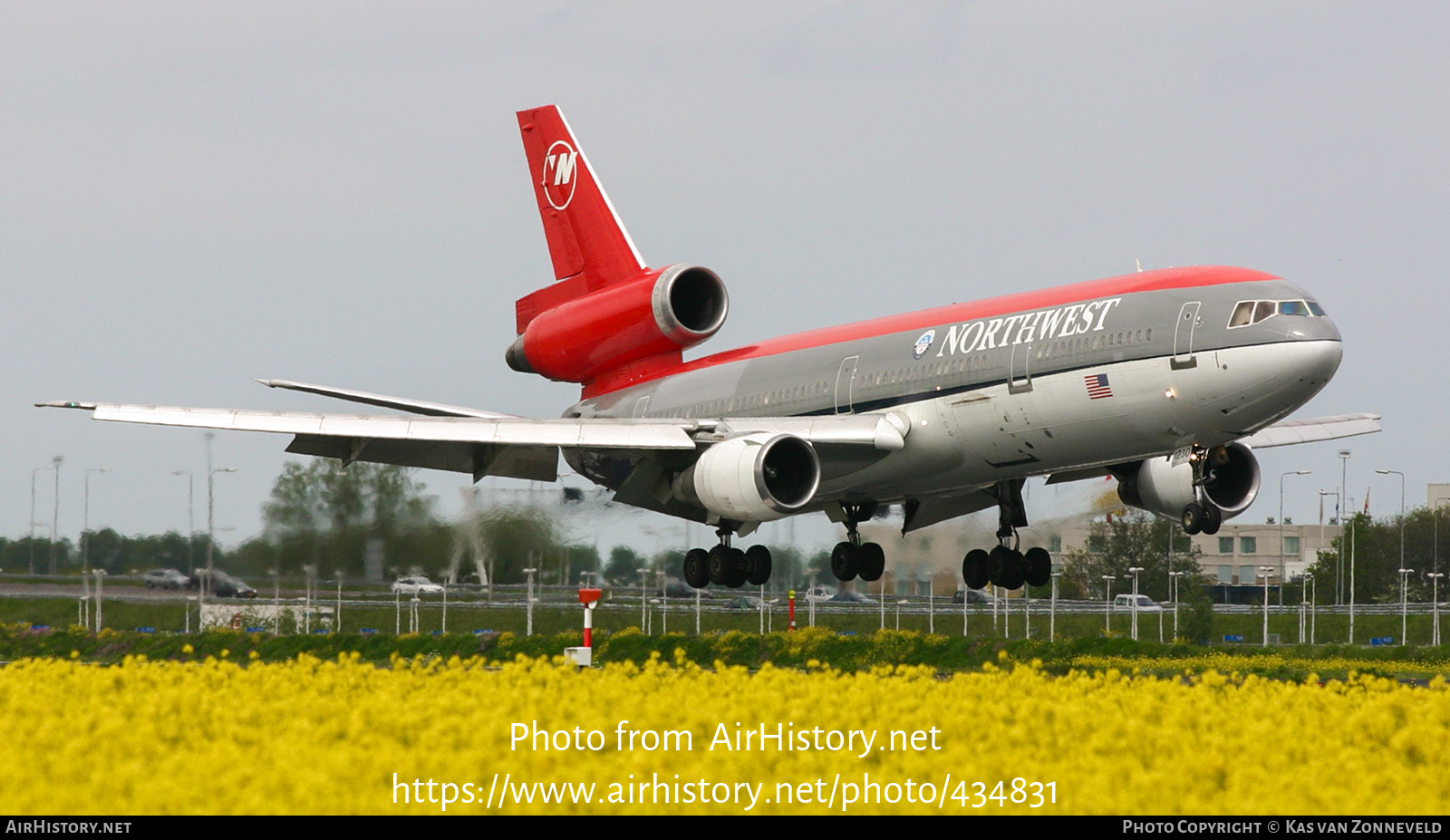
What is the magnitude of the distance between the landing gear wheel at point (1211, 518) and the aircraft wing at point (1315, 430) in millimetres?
4076

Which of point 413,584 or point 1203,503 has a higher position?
point 1203,503

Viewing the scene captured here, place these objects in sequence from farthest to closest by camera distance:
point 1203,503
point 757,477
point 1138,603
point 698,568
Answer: point 1138,603
point 698,568
point 1203,503
point 757,477

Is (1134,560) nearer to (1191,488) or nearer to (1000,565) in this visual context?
(1000,565)

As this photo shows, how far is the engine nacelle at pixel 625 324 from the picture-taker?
31422 millimetres

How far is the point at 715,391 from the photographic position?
1210 inches

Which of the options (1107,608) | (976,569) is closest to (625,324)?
(976,569)

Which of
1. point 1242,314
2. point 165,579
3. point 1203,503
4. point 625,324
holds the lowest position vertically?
point 165,579

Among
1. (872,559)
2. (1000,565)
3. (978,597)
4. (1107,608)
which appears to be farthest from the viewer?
(1107,608)

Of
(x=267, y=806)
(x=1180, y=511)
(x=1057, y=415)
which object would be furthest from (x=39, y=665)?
(x=1180, y=511)

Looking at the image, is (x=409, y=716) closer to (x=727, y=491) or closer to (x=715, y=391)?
(x=727, y=491)

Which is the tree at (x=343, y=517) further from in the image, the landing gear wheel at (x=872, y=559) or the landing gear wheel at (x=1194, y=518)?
the landing gear wheel at (x=1194, y=518)

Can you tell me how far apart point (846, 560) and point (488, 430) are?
8.59m

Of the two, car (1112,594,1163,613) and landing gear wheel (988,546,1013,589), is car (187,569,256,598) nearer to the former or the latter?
landing gear wheel (988,546,1013,589)

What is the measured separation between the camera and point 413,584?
118ft
